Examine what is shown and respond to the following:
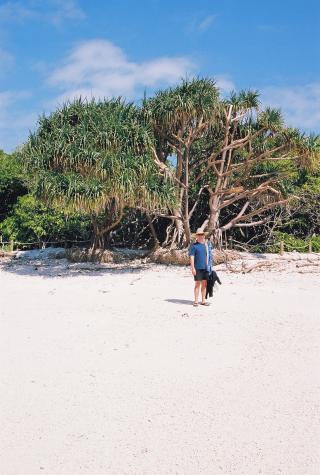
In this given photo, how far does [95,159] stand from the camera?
14344mm

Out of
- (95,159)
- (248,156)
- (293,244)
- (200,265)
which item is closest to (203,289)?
(200,265)

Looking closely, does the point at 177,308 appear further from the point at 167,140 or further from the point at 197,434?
the point at 167,140

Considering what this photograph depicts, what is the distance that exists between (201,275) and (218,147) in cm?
860

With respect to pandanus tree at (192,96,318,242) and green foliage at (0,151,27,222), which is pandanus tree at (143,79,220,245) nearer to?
pandanus tree at (192,96,318,242)

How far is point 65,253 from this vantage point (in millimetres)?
18125

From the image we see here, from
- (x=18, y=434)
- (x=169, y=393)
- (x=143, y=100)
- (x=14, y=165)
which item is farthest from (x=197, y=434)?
(x=14, y=165)

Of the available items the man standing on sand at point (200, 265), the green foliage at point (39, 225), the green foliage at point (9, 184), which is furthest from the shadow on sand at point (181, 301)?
the green foliage at point (9, 184)

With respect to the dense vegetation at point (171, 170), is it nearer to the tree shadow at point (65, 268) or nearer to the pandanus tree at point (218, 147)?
the pandanus tree at point (218, 147)

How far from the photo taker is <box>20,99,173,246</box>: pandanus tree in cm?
1404

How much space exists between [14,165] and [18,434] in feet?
63.0

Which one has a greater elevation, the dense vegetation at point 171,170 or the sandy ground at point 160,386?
the dense vegetation at point 171,170

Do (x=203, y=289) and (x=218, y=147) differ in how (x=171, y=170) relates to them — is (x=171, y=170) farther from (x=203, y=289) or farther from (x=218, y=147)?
(x=203, y=289)

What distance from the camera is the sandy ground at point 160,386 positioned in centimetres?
412

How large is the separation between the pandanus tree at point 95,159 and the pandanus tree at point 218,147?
80 centimetres
